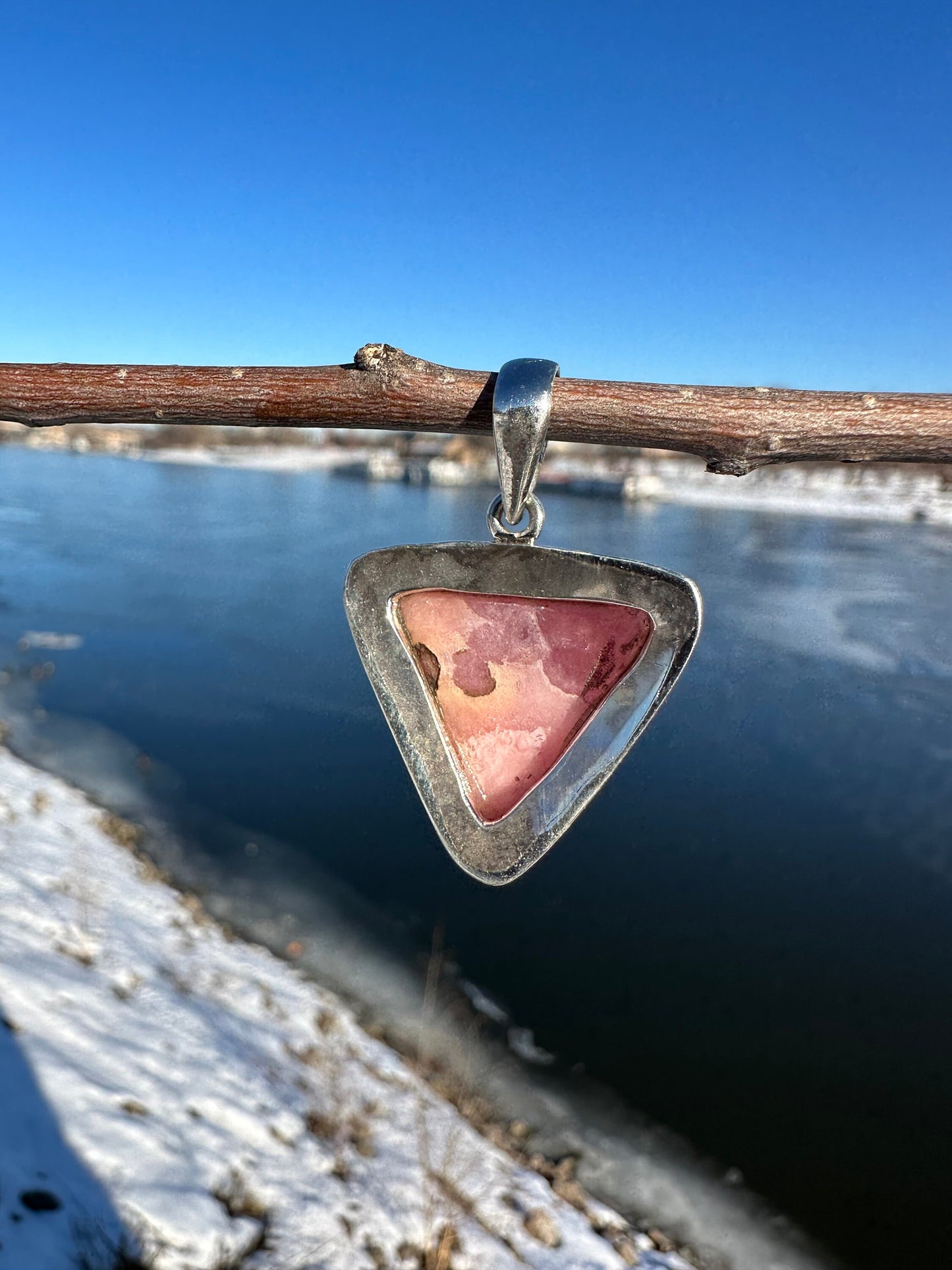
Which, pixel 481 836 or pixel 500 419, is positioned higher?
pixel 500 419

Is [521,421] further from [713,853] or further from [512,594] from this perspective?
[713,853]

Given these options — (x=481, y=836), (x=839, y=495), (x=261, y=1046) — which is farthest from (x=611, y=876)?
(x=839, y=495)

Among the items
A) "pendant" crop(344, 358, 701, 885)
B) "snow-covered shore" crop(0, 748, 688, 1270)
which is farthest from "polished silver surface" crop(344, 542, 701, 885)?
"snow-covered shore" crop(0, 748, 688, 1270)

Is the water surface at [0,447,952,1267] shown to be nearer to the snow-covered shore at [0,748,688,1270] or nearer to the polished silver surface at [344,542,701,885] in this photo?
the snow-covered shore at [0,748,688,1270]

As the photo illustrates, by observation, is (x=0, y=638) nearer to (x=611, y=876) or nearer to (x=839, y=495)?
(x=611, y=876)

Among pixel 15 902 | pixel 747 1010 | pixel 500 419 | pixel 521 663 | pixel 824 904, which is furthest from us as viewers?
pixel 824 904

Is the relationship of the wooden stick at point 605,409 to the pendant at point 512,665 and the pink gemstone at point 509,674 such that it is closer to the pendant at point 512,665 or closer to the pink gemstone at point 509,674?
the pendant at point 512,665

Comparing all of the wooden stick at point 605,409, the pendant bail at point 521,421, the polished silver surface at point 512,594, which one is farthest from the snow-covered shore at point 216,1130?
the pendant bail at point 521,421

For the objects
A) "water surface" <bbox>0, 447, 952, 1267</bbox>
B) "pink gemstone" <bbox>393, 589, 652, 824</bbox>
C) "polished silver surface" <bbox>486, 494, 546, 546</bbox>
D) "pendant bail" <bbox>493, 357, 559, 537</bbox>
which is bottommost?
"water surface" <bbox>0, 447, 952, 1267</bbox>

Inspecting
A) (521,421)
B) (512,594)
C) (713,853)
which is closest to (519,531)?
(512,594)
